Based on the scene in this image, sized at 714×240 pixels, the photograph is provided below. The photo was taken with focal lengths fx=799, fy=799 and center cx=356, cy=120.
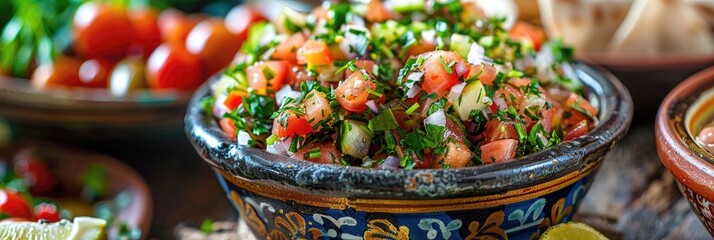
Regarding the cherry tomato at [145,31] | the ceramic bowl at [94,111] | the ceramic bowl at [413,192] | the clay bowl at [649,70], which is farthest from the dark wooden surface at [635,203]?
the cherry tomato at [145,31]

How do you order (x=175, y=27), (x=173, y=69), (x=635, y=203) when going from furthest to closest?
(x=175, y=27) < (x=173, y=69) < (x=635, y=203)

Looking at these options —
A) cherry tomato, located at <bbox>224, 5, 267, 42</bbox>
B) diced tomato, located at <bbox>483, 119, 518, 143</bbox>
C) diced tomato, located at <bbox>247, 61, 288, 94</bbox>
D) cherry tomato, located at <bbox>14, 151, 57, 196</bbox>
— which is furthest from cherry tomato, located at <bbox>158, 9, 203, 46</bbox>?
diced tomato, located at <bbox>483, 119, 518, 143</bbox>

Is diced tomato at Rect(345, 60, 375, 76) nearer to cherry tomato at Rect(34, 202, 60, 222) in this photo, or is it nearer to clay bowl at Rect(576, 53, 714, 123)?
cherry tomato at Rect(34, 202, 60, 222)

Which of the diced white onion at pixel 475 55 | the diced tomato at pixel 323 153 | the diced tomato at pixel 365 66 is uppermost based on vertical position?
the diced white onion at pixel 475 55

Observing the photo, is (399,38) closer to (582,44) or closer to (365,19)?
(365,19)

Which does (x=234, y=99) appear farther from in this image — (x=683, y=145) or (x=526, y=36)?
(x=683, y=145)

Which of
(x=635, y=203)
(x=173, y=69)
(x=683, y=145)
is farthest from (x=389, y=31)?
(x=173, y=69)

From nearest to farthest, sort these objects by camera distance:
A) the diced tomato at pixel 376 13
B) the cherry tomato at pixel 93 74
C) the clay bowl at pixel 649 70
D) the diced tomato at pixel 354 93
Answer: the diced tomato at pixel 354 93 < the diced tomato at pixel 376 13 < the clay bowl at pixel 649 70 < the cherry tomato at pixel 93 74

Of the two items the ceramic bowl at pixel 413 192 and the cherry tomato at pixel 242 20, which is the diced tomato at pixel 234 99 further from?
the cherry tomato at pixel 242 20
